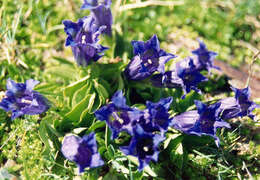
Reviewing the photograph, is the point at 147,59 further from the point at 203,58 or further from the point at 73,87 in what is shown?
A: the point at 73,87

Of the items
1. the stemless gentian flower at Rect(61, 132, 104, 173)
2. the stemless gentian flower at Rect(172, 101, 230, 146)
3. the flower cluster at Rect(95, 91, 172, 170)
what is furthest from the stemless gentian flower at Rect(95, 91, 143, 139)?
the stemless gentian flower at Rect(172, 101, 230, 146)

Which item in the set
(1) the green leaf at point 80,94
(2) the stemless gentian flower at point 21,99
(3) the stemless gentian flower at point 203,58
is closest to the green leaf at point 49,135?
(2) the stemless gentian flower at point 21,99

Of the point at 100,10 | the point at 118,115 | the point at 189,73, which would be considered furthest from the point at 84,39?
the point at 189,73

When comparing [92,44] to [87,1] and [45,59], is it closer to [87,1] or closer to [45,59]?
[87,1]

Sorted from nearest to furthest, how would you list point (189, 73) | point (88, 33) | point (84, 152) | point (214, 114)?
1. point (84, 152)
2. point (214, 114)
3. point (88, 33)
4. point (189, 73)

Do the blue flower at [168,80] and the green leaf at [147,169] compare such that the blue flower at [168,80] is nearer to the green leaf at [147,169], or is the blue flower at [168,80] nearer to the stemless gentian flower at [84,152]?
the green leaf at [147,169]

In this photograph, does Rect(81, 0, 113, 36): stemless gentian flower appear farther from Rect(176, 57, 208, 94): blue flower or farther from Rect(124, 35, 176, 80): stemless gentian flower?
Rect(176, 57, 208, 94): blue flower
